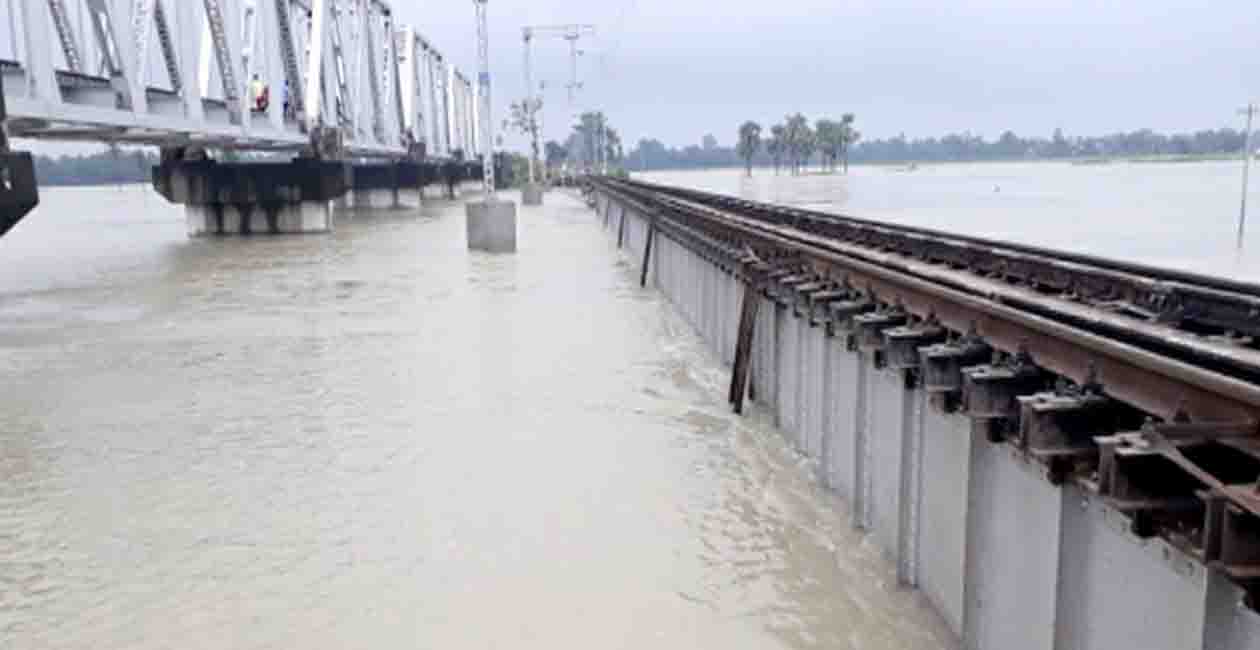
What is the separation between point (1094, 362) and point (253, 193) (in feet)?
163

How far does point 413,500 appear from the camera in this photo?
8.91 metres

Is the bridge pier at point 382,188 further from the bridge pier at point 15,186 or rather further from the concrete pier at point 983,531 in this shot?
the concrete pier at point 983,531

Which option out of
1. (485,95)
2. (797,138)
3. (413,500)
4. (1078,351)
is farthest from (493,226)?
(797,138)

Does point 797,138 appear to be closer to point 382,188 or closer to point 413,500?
point 382,188

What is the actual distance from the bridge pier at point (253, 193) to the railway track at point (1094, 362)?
42223 millimetres

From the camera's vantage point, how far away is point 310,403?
42.0 feet

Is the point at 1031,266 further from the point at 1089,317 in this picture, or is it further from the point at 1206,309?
the point at 1089,317

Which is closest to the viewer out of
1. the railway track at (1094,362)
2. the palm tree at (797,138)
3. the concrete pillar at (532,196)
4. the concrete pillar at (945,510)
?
the railway track at (1094,362)

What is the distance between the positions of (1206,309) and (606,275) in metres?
21.2

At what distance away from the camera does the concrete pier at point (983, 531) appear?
12.5ft

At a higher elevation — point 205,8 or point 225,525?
point 205,8

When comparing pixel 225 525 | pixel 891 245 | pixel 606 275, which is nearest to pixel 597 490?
pixel 225 525

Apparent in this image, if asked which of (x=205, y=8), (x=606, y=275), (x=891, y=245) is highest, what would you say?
(x=205, y=8)

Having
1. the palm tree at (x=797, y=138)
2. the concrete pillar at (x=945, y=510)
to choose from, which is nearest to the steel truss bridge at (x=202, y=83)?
the concrete pillar at (x=945, y=510)
